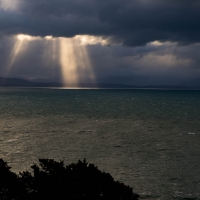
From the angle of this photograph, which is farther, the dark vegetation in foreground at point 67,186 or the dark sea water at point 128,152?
the dark sea water at point 128,152

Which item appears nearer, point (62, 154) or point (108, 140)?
point (62, 154)

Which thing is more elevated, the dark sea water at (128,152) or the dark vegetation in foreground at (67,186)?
the dark vegetation in foreground at (67,186)

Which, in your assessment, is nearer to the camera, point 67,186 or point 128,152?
point 67,186

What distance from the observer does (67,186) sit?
650 inches

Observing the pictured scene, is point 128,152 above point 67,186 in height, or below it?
below

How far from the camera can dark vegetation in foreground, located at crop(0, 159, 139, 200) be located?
52.0 feet

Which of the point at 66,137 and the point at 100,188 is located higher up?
the point at 100,188

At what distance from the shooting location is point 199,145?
2256 inches

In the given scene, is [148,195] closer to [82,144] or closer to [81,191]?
[81,191]

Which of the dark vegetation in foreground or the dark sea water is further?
the dark sea water

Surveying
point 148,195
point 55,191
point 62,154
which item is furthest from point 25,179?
point 62,154

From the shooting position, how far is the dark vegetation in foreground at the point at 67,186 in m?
15.8

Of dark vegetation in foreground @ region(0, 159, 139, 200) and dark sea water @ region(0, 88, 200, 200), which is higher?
dark vegetation in foreground @ region(0, 159, 139, 200)

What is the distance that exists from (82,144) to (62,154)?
8589 millimetres
